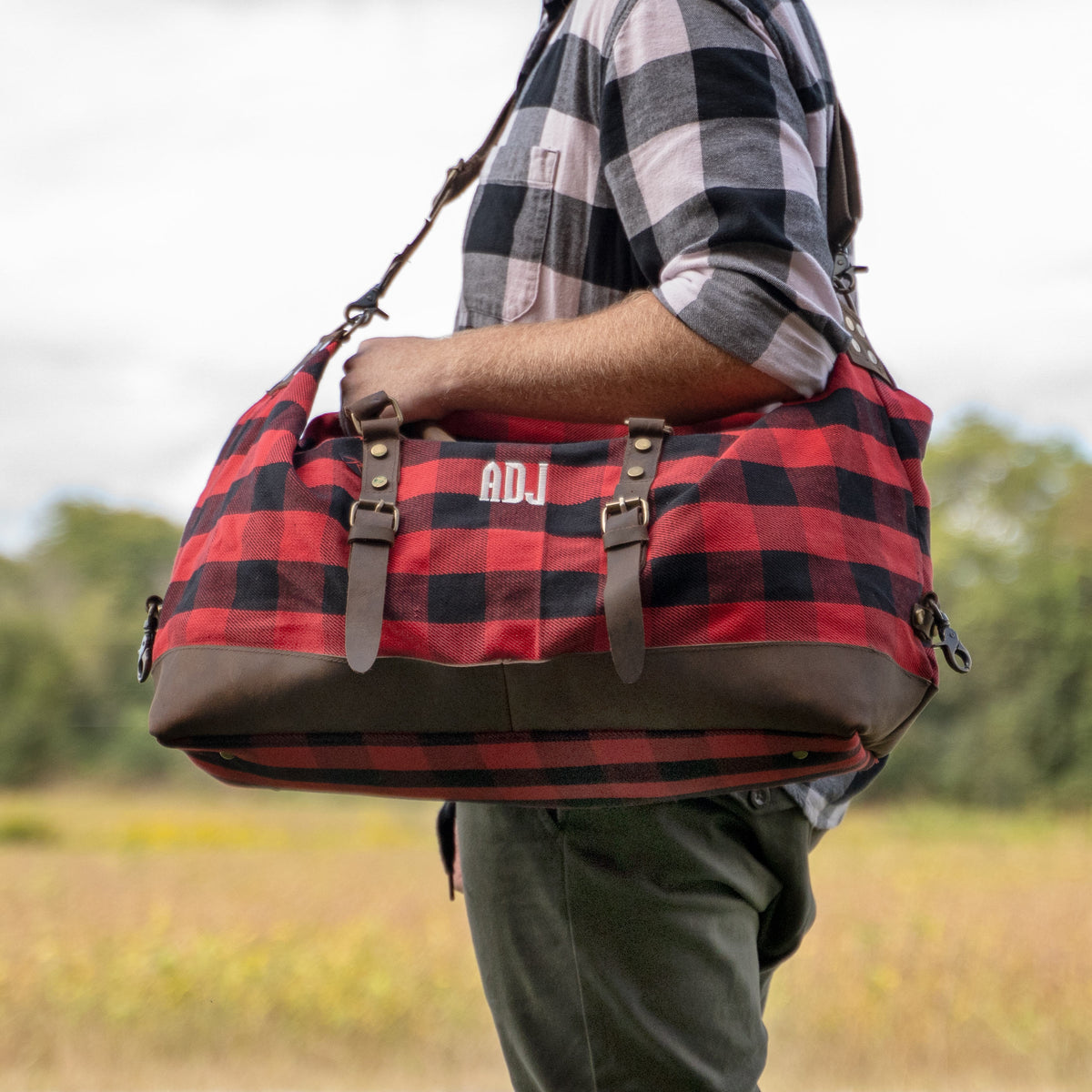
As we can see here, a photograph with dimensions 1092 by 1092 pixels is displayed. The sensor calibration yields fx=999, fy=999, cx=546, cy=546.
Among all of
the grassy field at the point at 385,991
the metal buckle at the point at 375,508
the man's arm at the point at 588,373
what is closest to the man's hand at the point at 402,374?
the man's arm at the point at 588,373

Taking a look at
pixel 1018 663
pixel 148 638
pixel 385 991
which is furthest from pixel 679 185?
pixel 1018 663

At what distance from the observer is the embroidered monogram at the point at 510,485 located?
788mm

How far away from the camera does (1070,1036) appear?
4070 millimetres

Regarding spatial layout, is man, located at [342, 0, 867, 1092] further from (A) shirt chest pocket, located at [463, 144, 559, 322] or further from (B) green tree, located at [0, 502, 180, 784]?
(B) green tree, located at [0, 502, 180, 784]

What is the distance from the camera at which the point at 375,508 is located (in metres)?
0.79

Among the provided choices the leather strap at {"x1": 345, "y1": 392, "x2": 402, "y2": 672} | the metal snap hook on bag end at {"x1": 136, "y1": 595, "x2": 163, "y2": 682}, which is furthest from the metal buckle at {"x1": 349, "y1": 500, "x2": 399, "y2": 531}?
the metal snap hook on bag end at {"x1": 136, "y1": 595, "x2": 163, "y2": 682}

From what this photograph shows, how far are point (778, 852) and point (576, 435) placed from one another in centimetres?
43

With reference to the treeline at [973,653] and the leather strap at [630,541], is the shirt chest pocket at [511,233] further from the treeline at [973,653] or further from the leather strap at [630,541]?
the treeline at [973,653]

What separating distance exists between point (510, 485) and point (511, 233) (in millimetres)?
268

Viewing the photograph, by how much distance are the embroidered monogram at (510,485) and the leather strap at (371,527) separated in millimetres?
74

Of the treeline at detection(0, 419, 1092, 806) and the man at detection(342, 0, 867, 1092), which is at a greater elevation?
the man at detection(342, 0, 867, 1092)

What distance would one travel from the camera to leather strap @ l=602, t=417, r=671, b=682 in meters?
0.71

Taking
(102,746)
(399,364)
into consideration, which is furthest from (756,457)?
(102,746)

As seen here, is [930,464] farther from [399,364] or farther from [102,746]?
[399,364]
